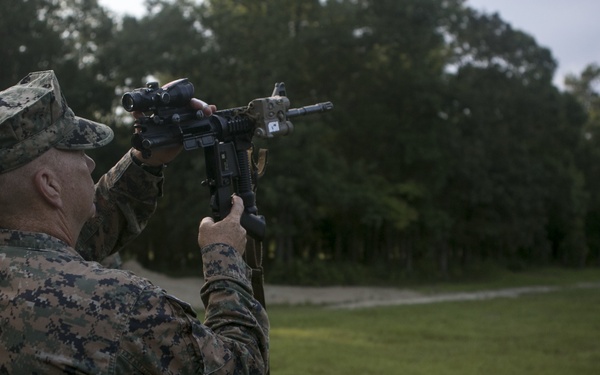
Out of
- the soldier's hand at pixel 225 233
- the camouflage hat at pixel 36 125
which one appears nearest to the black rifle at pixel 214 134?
the soldier's hand at pixel 225 233

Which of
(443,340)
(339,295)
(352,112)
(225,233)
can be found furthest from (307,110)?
(352,112)

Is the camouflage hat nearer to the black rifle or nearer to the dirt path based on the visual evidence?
the black rifle

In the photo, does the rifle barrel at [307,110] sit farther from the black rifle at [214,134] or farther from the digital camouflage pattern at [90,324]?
the digital camouflage pattern at [90,324]

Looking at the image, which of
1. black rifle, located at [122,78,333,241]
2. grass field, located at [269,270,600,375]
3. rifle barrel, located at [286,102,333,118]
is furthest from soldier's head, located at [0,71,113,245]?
grass field, located at [269,270,600,375]

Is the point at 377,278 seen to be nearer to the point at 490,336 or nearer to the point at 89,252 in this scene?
the point at 490,336

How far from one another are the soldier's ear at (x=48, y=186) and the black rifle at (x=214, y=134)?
0.61 metres

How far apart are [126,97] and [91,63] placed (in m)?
32.8

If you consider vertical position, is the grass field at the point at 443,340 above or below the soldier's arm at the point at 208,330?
below

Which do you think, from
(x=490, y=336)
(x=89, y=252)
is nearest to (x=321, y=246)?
(x=490, y=336)

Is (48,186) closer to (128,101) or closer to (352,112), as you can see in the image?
(128,101)

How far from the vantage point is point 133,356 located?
2.38 m

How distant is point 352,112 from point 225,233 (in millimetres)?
35053

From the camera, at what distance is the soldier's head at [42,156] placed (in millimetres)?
2418

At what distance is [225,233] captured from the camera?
2.86 m
